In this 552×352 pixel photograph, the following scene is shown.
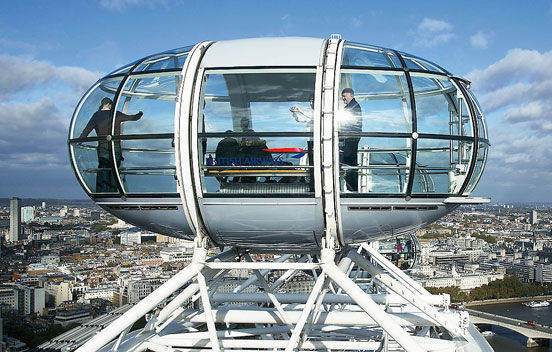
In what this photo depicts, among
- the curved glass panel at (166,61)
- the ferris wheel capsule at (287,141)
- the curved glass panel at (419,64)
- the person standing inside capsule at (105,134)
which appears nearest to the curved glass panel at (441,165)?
the ferris wheel capsule at (287,141)

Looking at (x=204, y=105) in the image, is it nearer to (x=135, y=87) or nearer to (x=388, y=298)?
(x=135, y=87)

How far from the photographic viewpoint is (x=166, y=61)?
24.0 feet

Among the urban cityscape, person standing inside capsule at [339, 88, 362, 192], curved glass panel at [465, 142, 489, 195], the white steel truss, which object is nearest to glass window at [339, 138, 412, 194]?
person standing inside capsule at [339, 88, 362, 192]

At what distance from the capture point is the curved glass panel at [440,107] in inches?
267

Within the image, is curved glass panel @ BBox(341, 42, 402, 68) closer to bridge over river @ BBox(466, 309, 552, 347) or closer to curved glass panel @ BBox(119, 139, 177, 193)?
curved glass panel @ BBox(119, 139, 177, 193)

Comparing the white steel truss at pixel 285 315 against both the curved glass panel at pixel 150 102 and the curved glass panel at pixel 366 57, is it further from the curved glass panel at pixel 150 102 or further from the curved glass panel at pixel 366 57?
the curved glass panel at pixel 366 57

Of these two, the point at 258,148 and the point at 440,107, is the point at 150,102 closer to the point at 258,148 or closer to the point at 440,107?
the point at 258,148

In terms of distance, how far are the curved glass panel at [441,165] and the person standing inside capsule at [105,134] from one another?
9.30 ft

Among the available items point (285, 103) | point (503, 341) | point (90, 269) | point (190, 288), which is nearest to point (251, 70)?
point (285, 103)

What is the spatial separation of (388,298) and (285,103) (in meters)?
3.97

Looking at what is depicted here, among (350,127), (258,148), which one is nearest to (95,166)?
(258,148)

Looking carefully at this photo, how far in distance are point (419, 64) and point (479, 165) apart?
4.03 feet

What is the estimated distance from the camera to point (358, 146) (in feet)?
21.8

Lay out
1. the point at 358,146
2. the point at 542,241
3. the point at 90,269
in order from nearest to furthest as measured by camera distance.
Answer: the point at 358,146 < the point at 90,269 < the point at 542,241
